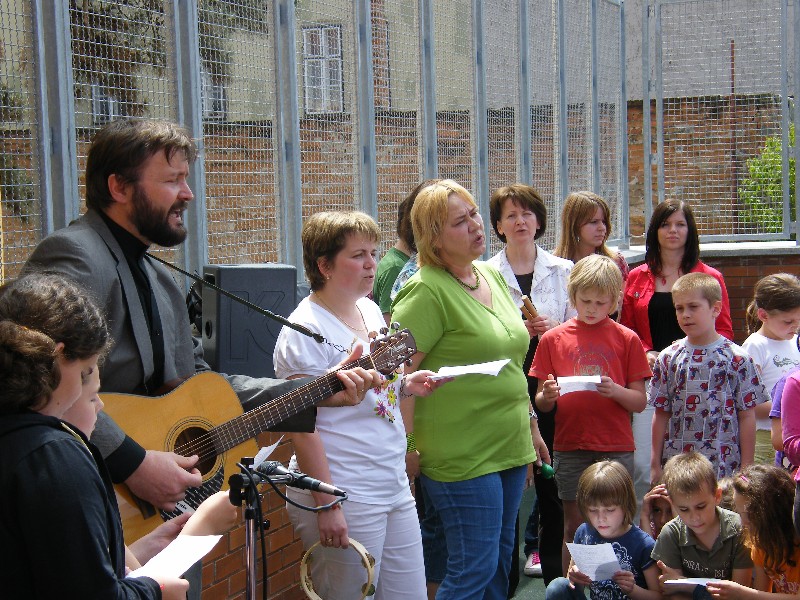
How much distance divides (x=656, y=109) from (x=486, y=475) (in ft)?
27.0

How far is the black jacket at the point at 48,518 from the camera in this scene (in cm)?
215

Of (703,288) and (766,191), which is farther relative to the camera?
(766,191)

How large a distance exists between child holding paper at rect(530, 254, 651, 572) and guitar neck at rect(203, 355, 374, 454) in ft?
6.46

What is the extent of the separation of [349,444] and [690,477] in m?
1.66

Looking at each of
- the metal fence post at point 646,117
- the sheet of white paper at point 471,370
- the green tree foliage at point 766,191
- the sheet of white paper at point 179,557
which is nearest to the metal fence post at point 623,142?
the metal fence post at point 646,117

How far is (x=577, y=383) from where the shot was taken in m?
5.25

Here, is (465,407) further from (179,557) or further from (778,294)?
(778,294)

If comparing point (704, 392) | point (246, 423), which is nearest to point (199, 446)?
point (246, 423)

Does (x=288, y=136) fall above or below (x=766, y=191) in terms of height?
above

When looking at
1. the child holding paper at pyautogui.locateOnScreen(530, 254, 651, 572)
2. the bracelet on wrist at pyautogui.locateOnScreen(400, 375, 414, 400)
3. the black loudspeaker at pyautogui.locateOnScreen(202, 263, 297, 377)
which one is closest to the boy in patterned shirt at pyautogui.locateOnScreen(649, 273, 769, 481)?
the child holding paper at pyautogui.locateOnScreen(530, 254, 651, 572)

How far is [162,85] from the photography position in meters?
4.77

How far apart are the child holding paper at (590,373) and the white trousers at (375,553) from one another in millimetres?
1551

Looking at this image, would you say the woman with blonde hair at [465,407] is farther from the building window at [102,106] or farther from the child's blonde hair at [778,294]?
the child's blonde hair at [778,294]

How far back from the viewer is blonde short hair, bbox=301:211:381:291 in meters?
4.16
